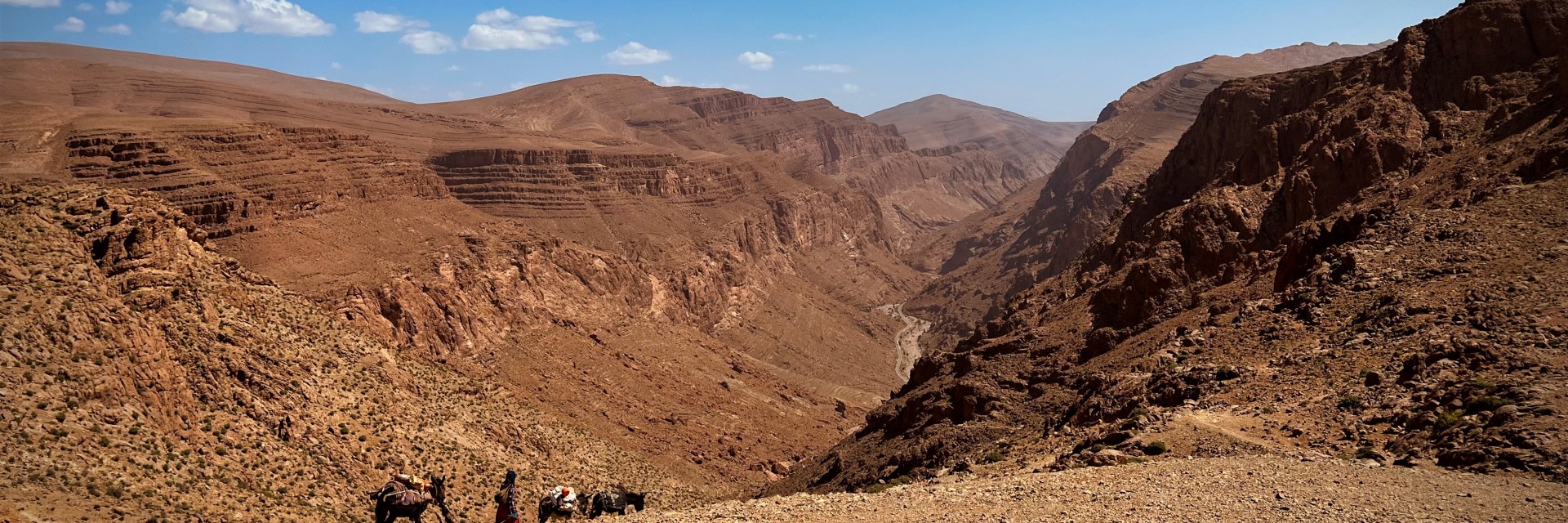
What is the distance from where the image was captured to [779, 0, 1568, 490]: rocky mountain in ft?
86.0

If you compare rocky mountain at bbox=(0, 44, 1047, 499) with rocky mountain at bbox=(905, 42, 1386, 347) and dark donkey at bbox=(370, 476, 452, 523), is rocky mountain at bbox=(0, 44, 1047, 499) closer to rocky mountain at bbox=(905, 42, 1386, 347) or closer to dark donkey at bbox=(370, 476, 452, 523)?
dark donkey at bbox=(370, 476, 452, 523)

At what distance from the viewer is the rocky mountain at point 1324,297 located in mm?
26203

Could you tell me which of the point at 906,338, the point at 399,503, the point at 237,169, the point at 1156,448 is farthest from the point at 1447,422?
the point at 906,338

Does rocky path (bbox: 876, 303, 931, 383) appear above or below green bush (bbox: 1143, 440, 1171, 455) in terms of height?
below

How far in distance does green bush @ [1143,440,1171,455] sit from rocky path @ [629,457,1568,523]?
1.15 metres

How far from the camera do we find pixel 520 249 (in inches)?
3302

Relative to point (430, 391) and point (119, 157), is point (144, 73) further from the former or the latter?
point (430, 391)

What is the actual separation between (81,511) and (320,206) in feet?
166

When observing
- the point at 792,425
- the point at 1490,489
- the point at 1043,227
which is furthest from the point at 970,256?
the point at 1490,489

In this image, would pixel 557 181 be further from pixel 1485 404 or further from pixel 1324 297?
pixel 1485 404

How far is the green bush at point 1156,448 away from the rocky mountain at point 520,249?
77.8 feet

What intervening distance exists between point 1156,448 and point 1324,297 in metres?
12.5

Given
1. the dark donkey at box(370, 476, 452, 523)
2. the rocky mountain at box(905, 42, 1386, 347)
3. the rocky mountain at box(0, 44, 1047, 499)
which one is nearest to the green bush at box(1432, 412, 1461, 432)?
the dark donkey at box(370, 476, 452, 523)

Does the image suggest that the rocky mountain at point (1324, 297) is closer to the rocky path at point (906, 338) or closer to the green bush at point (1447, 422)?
the green bush at point (1447, 422)
